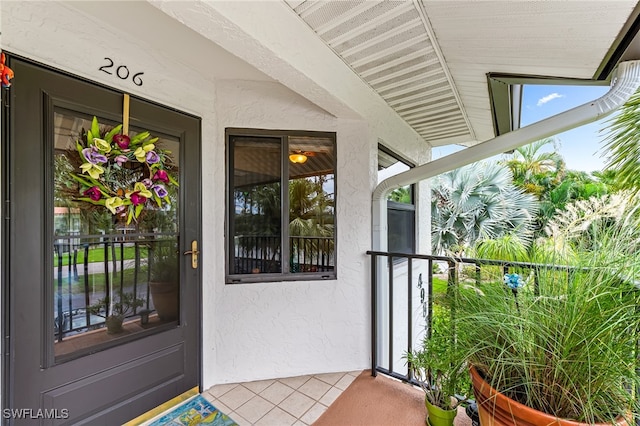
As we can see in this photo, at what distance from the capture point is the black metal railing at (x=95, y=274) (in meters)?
1.51

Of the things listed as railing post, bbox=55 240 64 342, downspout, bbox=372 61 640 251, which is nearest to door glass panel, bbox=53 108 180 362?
railing post, bbox=55 240 64 342

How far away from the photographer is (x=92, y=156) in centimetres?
154

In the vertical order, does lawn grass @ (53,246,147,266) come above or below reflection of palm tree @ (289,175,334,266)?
below

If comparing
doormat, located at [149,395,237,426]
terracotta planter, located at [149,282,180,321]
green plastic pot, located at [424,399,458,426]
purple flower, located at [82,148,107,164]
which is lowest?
doormat, located at [149,395,237,426]

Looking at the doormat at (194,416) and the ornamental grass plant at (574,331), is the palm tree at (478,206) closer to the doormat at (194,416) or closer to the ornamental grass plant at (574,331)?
the ornamental grass plant at (574,331)

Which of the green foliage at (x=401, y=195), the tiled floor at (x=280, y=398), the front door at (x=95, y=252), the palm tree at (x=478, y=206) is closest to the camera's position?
A: the front door at (x=95, y=252)

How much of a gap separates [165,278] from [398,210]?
8.13 ft

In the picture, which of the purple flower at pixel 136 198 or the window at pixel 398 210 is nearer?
the purple flower at pixel 136 198

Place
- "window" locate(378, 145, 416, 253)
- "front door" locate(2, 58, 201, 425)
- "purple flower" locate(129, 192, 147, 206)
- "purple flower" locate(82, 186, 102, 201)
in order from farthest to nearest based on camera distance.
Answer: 1. "window" locate(378, 145, 416, 253)
2. "purple flower" locate(129, 192, 147, 206)
3. "purple flower" locate(82, 186, 102, 201)
4. "front door" locate(2, 58, 201, 425)

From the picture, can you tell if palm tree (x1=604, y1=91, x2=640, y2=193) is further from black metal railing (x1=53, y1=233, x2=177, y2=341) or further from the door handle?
black metal railing (x1=53, y1=233, x2=177, y2=341)

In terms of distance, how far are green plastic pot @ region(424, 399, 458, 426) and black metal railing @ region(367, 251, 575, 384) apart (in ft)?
1.27

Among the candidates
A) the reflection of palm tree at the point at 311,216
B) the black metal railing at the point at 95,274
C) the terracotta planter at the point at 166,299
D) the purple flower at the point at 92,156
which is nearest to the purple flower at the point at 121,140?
the purple flower at the point at 92,156

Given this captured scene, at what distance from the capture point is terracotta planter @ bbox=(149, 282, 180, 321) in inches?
75.1

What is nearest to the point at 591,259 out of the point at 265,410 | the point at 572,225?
the point at 572,225
